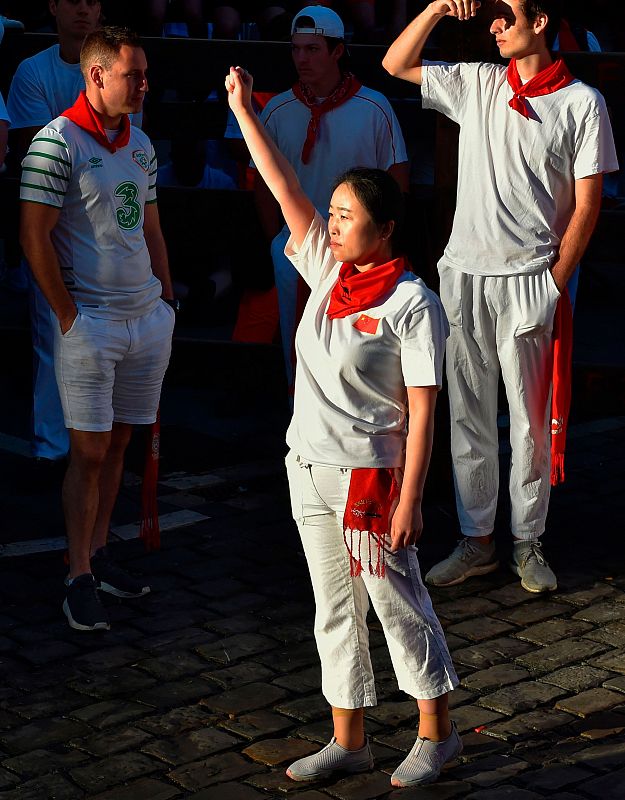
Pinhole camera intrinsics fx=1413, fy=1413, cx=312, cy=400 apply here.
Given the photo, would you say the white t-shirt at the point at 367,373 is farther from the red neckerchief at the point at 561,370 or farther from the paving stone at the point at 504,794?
the red neckerchief at the point at 561,370

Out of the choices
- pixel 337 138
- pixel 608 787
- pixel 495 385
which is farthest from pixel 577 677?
pixel 337 138

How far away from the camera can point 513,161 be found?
18.2 feet

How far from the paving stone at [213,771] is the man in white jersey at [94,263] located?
112 cm

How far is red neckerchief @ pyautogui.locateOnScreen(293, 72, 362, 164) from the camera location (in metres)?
6.38

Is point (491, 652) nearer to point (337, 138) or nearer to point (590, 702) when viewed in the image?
point (590, 702)

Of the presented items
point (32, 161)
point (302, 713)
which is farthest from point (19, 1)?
point (302, 713)

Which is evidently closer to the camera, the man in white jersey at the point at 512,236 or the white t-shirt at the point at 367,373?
the white t-shirt at the point at 367,373

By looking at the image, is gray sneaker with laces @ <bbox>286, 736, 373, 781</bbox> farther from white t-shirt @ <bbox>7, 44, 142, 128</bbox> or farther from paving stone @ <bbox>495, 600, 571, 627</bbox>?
white t-shirt @ <bbox>7, 44, 142, 128</bbox>

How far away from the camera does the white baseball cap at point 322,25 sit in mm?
6359

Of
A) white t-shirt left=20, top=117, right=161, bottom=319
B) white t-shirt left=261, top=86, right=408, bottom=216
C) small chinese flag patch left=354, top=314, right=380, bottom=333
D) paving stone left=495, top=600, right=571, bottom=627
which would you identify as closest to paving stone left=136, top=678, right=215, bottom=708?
paving stone left=495, top=600, right=571, bottom=627

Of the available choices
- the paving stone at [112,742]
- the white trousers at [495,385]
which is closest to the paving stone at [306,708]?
the paving stone at [112,742]

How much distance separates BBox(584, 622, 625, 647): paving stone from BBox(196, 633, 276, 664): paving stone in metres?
1.21

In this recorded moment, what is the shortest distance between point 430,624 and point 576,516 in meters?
2.63

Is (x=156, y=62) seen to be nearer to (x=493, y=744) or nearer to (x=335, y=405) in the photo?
(x=335, y=405)
